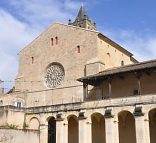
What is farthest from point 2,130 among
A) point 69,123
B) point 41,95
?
point 41,95

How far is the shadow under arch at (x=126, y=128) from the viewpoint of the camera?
34.4 metres

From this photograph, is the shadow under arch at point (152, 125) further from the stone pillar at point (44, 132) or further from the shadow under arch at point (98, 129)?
the stone pillar at point (44, 132)

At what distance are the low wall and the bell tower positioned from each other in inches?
1901

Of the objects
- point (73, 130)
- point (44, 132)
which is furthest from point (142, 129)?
point (44, 132)

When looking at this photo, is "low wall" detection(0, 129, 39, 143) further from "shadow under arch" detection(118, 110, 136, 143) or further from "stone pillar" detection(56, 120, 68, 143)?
"shadow under arch" detection(118, 110, 136, 143)

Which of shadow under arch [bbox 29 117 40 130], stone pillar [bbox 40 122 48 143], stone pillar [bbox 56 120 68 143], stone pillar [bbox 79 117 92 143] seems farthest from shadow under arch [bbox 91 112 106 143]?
shadow under arch [bbox 29 117 40 130]

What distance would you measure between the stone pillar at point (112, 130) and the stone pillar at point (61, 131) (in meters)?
5.51

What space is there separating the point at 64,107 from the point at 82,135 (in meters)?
4.19

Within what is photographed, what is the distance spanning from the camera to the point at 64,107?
3662 centimetres

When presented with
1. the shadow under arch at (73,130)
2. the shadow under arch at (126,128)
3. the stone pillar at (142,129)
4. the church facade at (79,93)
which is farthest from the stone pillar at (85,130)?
the stone pillar at (142,129)

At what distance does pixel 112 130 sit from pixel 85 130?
123 inches

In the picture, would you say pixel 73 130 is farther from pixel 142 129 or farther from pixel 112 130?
pixel 142 129

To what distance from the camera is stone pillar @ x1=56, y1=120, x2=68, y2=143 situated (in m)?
35.6

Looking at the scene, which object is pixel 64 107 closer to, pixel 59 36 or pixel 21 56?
pixel 59 36
